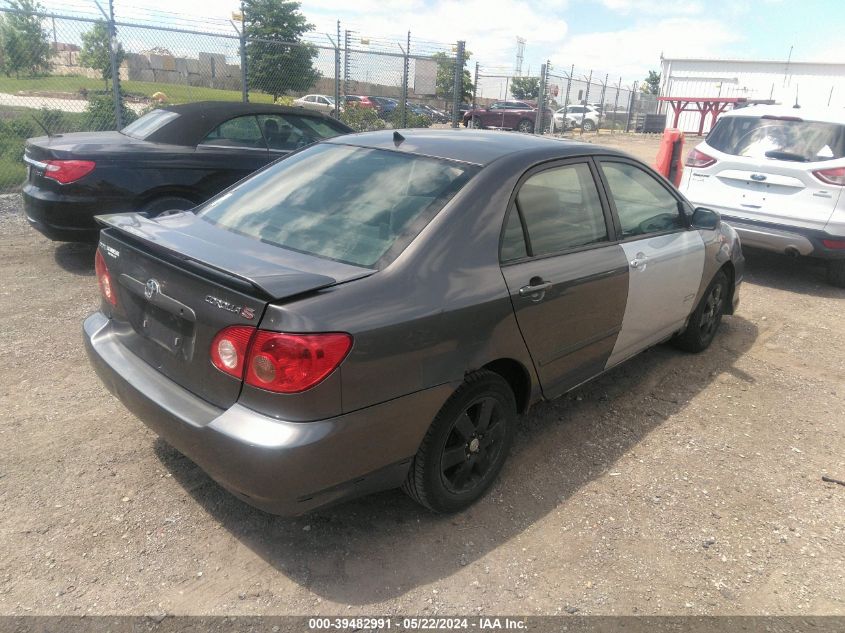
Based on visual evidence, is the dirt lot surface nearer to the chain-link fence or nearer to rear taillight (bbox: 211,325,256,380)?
rear taillight (bbox: 211,325,256,380)

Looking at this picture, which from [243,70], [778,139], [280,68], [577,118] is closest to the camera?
[778,139]

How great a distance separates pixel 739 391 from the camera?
14.5 feet

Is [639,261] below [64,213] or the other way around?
the other way around

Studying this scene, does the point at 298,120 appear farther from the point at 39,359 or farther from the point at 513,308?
the point at 513,308

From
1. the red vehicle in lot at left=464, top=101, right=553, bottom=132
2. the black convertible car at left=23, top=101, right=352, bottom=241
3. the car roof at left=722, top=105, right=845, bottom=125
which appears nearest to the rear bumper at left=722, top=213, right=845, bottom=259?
the car roof at left=722, top=105, right=845, bottom=125

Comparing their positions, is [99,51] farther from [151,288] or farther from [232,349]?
[232,349]

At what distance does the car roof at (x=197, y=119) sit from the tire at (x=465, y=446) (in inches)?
180

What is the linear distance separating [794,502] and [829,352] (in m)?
2.52

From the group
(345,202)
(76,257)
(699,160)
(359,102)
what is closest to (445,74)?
(359,102)

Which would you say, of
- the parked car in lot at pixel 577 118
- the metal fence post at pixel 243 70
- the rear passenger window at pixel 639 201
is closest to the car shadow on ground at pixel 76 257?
the rear passenger window at pixel 639 201

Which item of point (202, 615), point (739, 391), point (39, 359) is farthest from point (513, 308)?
point (39, 359)

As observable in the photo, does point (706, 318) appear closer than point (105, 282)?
No

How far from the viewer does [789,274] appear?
7492 mm

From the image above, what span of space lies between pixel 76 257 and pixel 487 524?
17.3ft
